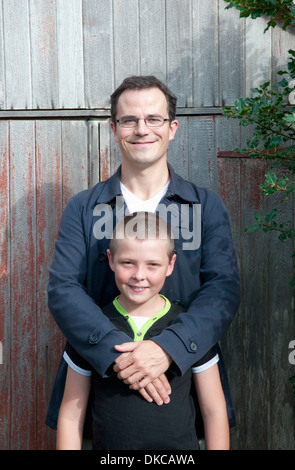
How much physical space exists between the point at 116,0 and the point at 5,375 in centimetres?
218

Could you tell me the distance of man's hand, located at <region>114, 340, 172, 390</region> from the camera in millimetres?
2246

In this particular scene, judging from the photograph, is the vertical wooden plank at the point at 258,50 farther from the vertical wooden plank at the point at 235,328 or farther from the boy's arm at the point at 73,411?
the boy's arm at the point at 73,411

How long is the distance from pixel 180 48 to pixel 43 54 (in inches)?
29.7

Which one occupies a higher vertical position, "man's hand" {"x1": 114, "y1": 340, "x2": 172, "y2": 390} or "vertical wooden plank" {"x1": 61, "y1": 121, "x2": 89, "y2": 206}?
"vertical wooden plank" {"x1": 61, "y1": 121, "x2": 89, "y2": 206}

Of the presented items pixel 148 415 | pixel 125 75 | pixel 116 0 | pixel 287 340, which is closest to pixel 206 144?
pixel 125 75

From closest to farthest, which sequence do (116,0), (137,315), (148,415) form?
(148,415) < (137,315) < (116,0)

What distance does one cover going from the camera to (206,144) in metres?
3.42

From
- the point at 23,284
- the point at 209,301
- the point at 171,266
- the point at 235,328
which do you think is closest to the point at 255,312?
the point at 235,328

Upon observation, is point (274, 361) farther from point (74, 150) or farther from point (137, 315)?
point (74, 150)

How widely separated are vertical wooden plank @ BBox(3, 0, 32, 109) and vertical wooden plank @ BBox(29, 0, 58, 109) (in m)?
0.03

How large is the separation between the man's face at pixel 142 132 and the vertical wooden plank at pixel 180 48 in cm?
77

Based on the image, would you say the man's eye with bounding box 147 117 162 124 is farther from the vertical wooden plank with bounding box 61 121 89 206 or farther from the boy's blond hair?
the vertical wooden plank with bounding box 61 121 89 206

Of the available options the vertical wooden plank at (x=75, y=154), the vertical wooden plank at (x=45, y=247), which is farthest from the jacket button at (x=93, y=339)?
the vertical wooden plank at (x=75, y=154)

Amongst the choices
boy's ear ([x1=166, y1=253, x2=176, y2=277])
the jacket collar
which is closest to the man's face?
the jacket collar
